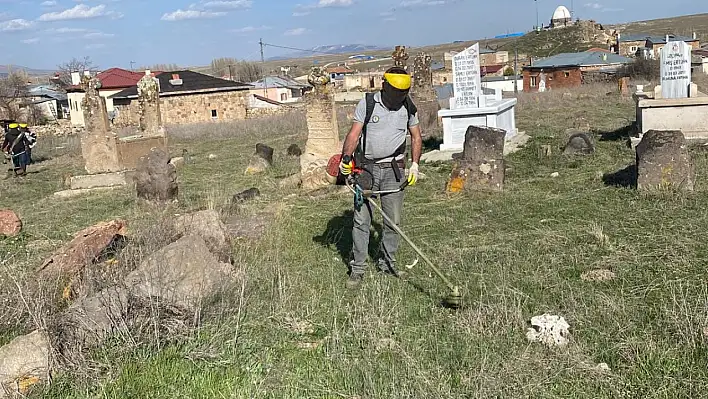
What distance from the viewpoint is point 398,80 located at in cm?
542

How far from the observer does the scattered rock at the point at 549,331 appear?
162 inches

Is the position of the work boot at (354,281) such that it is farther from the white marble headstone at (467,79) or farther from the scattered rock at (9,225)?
the white marble headstone at (467,79)

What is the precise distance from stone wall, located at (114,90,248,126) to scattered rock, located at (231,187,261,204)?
1420 inches

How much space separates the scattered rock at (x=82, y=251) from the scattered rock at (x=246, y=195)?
11.6 feet

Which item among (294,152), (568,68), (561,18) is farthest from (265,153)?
(561,18)

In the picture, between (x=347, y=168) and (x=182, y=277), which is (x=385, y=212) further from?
(x=182, y=277)

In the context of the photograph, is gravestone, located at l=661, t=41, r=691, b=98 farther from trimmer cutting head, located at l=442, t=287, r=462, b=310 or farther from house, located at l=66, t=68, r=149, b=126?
house, located at l=66, t=68, r=149, b=126

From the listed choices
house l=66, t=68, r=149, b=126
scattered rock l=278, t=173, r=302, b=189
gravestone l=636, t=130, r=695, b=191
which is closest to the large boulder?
gravestone l=636, t=130, r=695, b=191

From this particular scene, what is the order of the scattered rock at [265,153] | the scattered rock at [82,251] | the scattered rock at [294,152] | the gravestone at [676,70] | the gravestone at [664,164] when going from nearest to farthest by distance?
the scattered rock at [82,251] → the gravestone at [664,164] → the gravestone at [676,70] → the scattered rock at [265,153] → the scattered rock at [294,152]

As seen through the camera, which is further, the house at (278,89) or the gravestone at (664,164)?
the house at (278,89)

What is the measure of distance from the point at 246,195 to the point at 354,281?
226 inches

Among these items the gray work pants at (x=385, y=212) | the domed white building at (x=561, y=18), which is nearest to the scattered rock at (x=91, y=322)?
the gray work pants at (x=385, y=212)

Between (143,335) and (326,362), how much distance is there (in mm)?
1257

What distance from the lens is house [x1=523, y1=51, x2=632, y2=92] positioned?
173ft
